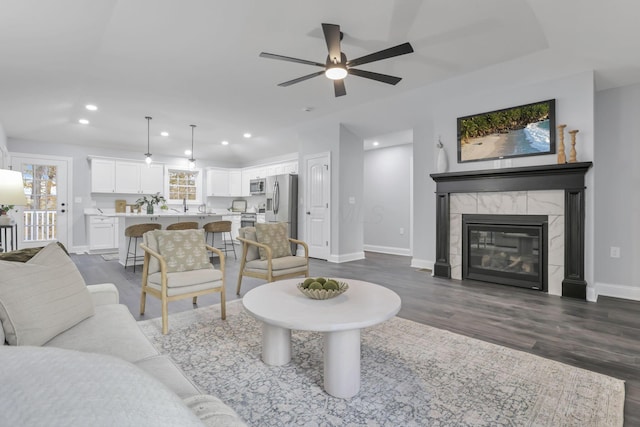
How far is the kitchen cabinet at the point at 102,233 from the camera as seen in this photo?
23.0 ft

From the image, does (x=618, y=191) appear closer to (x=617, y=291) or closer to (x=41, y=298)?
(x=617, y=291)

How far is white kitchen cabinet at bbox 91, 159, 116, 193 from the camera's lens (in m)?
7.27

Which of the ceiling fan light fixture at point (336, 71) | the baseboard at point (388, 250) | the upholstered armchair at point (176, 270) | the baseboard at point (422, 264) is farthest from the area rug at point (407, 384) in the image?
the baseboard at point (388, 250)

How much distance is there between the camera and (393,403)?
170 cm

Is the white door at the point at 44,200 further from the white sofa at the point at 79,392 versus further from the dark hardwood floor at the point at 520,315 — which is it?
the white sofa at the point at 79,392

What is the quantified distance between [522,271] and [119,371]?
4594mm

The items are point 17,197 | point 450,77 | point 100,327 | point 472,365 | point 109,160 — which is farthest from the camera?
point 109,160

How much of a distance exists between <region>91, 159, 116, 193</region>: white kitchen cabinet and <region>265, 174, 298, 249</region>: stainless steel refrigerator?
3768mm

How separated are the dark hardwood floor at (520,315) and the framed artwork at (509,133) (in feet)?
5.53

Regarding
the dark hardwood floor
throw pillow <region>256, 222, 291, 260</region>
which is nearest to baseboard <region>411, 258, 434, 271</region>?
the dark hardwood floor

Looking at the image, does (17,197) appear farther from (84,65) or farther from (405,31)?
(405,31)

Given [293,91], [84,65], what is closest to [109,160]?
[84,65]

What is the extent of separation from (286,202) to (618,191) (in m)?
4.99

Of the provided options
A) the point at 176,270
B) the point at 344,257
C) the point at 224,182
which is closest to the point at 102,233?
the point at 224,182
